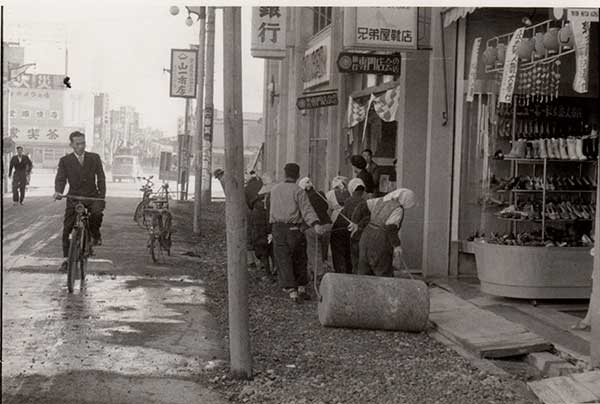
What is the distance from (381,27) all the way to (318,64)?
259 inches

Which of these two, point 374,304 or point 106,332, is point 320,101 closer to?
point 374,304

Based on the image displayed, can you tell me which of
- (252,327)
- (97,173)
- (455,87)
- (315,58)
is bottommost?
(252,327)

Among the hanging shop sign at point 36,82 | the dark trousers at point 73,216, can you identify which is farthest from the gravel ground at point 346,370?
the hanging shop sign at point 36,82

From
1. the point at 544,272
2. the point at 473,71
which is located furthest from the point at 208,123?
the point at 544,272

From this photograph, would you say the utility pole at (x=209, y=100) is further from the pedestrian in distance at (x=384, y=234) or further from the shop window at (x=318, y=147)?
the pedestrian in distance at (x=384, y=234)

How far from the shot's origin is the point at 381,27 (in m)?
9.70

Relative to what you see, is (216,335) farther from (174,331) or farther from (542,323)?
(542,323)

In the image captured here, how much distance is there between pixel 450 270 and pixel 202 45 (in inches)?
402

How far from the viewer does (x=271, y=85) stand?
25328 mm

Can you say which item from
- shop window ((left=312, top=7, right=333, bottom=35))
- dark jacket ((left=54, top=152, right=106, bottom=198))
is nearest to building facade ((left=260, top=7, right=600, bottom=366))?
dark jacket ((left=54, top=152, right=106, bottom=198))

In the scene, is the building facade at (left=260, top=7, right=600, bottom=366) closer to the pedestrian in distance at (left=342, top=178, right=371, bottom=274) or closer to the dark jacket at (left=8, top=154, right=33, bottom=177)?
the pedestrian in distance at (left=342, top=178, right=371, bottom=274)

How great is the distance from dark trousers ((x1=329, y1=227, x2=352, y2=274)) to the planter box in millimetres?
2077

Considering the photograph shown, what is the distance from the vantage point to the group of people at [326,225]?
8.22 meters

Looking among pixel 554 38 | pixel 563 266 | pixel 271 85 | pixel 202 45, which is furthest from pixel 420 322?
pixel 271 85
